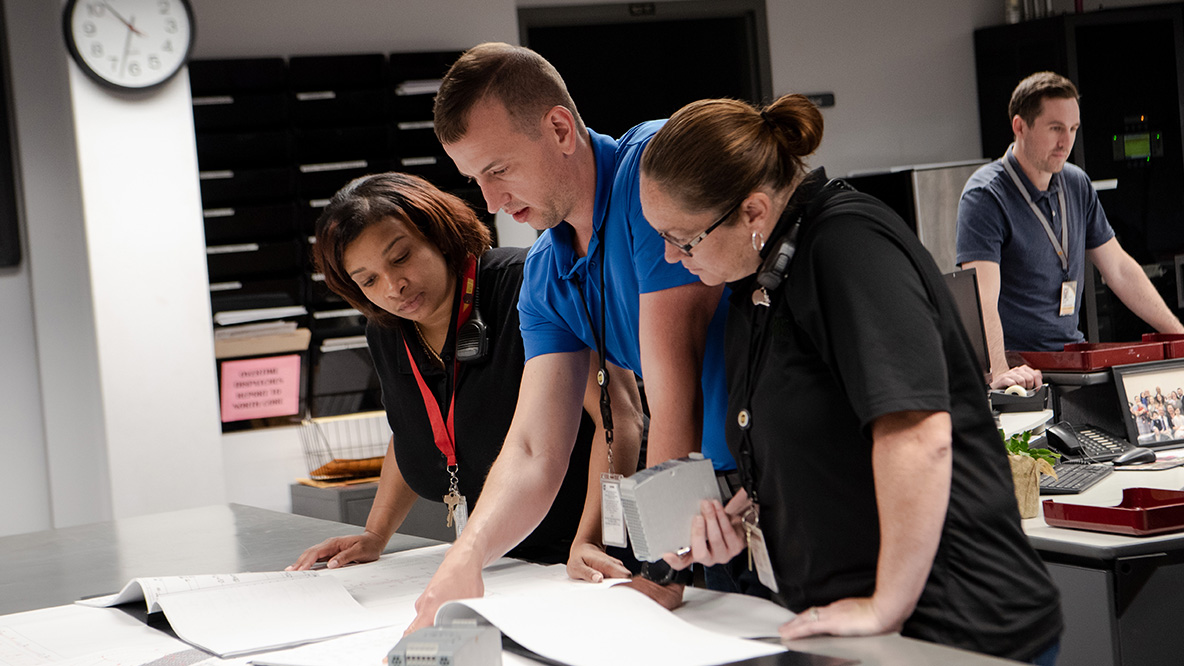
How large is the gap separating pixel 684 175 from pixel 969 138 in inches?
208

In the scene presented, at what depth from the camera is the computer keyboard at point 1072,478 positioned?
252cm

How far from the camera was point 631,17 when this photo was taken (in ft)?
18.5

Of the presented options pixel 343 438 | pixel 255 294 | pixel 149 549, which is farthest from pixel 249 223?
pixel 149 549

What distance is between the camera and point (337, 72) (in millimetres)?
4797

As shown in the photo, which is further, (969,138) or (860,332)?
(969,138)

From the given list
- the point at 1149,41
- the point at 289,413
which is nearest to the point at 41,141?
the point at 289,413

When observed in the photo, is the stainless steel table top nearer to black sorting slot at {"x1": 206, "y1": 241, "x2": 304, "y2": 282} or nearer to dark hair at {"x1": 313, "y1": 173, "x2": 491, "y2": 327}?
dark hair at {"x1": 313, "y1": 173, "x2": 491, "y2": 327}

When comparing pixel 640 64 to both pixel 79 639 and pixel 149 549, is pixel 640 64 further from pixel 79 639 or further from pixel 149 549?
pixel 79 639

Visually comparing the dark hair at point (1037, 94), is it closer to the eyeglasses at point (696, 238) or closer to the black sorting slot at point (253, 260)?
the eyeglasses at point (696, 238)

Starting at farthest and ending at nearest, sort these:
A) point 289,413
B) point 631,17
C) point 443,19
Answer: point 631,17 → point 443,19 → point 289,413

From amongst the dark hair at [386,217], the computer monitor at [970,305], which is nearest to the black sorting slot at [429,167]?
the computer monitor at [970,305]

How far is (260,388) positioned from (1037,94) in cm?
322

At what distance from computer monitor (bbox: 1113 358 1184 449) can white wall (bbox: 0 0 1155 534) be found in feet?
10.4

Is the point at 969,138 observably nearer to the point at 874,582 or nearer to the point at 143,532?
the point at 143,532
